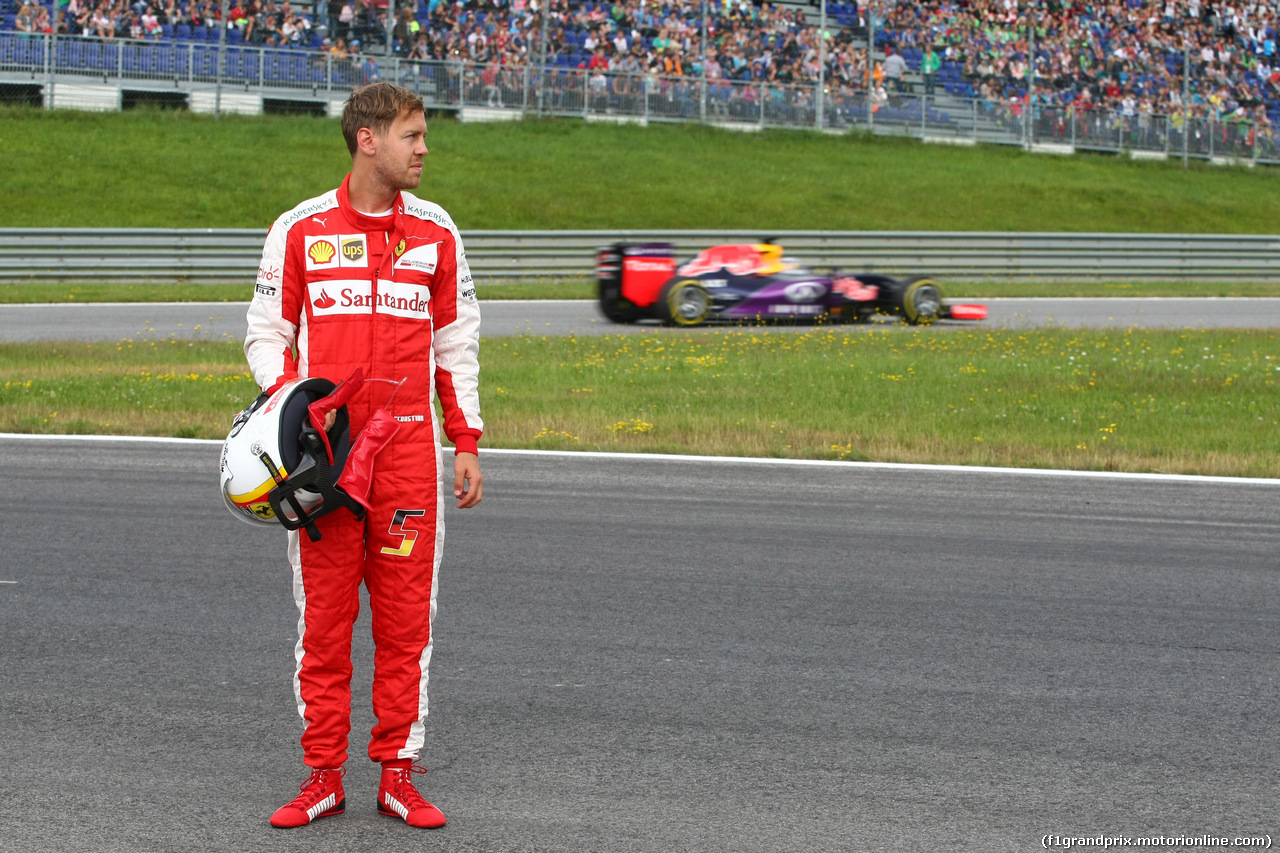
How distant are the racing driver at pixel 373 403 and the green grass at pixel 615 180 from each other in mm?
21845

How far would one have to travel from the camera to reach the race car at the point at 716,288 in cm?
1652

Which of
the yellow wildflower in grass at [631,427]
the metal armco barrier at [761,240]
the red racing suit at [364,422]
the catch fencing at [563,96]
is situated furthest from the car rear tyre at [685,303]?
the red racing suit at [364,422]

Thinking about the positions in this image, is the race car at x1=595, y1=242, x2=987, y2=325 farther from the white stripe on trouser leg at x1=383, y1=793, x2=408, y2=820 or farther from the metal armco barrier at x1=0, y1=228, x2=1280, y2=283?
the white stripe on trouser leg at x1=383, y1=793, x2=408, y2=820

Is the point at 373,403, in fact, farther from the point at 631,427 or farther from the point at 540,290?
the point at 540,290

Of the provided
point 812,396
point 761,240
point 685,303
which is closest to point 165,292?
point 685,303

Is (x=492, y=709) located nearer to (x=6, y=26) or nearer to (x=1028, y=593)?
(x=1028, y=593)

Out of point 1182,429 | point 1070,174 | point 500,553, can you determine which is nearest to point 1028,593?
point 500,553

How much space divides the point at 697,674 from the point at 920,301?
13171 millimetres

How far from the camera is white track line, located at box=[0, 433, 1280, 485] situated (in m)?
8.30

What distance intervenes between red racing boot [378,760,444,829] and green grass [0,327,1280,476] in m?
5.72

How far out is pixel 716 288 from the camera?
16.6 m

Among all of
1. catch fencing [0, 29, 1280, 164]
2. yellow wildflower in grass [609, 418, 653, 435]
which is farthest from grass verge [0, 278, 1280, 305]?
yellow wildflower in grass [609, 418, 653, 435]

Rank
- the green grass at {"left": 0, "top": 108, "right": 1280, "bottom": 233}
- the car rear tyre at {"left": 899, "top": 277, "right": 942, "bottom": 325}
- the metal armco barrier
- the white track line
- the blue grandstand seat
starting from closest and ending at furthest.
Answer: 1. the white track line
2. the car rear tyre at {"left": 899, "top": 277, "right": 942, "bottom": 325}
3. the metal armco barrier
4. the green grass at {"left": 0, "top": 108, "right": 1280, "bottom": 233}
5. the blue grandstand seat

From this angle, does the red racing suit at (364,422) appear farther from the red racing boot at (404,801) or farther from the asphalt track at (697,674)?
the asphalt track at (697,674)
